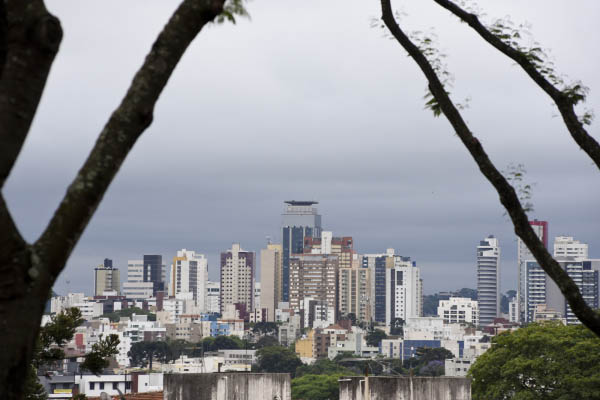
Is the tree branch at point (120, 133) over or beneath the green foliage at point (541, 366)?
over

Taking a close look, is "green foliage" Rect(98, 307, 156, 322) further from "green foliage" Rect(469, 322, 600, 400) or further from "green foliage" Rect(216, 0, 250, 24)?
"green foliage" Rect(216, 0, 250, 24)

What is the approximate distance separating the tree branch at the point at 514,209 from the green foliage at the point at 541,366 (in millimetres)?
24137

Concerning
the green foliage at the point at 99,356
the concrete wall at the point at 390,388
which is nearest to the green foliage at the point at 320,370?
the concrete wall at the point at 390,388

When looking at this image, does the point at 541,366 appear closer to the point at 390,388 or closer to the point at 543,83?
the point at 390,388

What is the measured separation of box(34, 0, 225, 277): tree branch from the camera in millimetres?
2992

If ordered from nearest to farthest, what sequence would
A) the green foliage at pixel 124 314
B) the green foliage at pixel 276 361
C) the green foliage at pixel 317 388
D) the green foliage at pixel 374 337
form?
1. the green foliage at pixel 317 388
2. the green foliage at pixel 276 361
3. the green foliage at pixel 374 337
4. the green foliage at pixel 124 314

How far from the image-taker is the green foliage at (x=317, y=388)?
246 feet

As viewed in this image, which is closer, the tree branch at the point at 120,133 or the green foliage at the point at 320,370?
the tree branch at the point at 120,133

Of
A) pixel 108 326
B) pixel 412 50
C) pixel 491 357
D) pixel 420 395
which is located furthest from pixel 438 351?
pixel 412 50

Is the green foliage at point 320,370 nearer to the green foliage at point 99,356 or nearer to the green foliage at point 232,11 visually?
the green foliage at point 99,356

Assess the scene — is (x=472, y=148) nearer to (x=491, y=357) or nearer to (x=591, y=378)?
(x=591, y=378)

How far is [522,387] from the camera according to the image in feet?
97.1

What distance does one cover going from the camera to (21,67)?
9.58 feet

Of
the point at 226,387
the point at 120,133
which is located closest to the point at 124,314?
the point at 226,387
